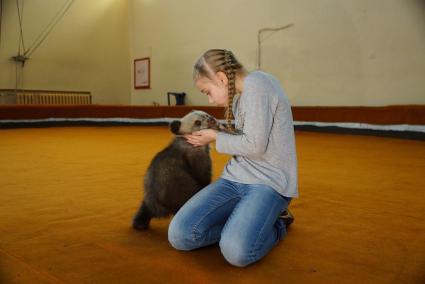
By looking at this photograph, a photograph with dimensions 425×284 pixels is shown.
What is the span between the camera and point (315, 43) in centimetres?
973

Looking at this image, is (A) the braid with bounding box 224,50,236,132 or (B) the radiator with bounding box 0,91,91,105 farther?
(B) the radiator with bounding box 0,91,91,105

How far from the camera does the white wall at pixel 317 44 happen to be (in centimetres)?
828

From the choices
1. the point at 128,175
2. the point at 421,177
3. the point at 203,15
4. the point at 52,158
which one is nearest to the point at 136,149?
the point at 52,158

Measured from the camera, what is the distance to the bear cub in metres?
2.41

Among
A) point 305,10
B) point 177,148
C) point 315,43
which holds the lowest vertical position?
point 177,148

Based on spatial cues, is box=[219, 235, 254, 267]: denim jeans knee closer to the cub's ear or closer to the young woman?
the young woman

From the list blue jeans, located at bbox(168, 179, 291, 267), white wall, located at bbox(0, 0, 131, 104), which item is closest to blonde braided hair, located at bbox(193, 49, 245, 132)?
blue jeans, located at bbox(168, 179, 291, 267)

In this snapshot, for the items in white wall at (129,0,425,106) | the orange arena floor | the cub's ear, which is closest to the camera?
the orange arena floor

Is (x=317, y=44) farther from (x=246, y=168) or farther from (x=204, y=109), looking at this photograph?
(x=246, y=168)

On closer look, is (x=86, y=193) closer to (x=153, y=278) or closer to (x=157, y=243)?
(x=157, y=243)

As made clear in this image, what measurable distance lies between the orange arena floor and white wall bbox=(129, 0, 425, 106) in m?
4.28

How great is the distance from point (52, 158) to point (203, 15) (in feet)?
27.0

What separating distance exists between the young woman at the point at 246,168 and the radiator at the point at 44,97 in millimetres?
11810

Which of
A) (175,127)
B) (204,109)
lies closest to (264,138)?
(175,127)
